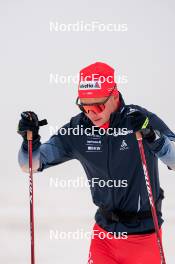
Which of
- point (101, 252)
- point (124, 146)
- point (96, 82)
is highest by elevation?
point (96, 82)

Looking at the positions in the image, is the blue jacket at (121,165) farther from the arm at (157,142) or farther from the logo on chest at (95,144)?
the arm at (157,142)

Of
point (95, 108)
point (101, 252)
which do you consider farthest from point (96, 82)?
point (101, 252)

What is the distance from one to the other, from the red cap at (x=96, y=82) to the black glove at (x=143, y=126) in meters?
0.23

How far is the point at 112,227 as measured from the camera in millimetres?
2643

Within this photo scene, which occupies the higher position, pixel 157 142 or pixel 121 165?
pixel 157 142

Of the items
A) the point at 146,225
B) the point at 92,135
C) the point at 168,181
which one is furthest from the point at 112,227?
the point at 168,181

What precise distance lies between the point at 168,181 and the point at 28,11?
2.89 meters

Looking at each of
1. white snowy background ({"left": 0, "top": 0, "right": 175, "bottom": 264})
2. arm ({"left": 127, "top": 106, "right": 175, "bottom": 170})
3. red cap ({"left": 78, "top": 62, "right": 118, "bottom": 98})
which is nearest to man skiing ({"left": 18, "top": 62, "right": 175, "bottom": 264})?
red cap ({"left": 78, "top": 62, "right": 118, "bottom": 98})

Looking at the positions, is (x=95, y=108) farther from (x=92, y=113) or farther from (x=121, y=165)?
(x=121, y=165)

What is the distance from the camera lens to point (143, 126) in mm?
2420

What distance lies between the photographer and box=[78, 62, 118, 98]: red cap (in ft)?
8.52

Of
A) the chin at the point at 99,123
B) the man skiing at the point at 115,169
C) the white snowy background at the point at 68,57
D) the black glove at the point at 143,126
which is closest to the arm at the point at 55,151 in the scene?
the man skiing at the point at 115,169

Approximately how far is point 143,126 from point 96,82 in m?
0.34

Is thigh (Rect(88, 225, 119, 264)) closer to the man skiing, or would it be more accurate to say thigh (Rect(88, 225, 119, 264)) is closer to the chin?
the man skiing
